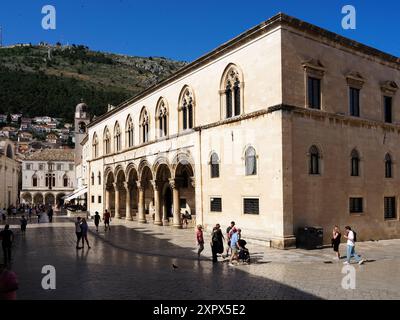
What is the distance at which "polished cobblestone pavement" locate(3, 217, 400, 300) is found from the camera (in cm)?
1109

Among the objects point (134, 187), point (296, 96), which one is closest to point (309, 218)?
point (296, 96)

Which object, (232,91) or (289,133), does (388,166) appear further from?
(232,91)

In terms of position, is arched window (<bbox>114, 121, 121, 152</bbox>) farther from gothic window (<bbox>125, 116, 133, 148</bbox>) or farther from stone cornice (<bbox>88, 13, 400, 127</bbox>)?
stone cornice (<bbox>88, 13, 400, 127</bbox>)

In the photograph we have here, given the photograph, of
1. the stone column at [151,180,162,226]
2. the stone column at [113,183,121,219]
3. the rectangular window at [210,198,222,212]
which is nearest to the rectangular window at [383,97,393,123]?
the rectangular window at [210,198,222,212]

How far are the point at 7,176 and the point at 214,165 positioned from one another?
5058cm

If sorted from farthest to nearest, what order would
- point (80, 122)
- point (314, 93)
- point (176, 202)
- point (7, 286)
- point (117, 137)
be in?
point (80, 122) < point (117, 137) < point (176, 202) < point (314, 93) < point (7, 286)

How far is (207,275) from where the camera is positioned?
1367 cm

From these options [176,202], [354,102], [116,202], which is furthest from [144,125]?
[354,102]

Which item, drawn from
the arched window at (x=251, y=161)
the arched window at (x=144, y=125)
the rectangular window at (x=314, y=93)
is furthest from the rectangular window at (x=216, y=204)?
the arched window at (x=144, y=125)

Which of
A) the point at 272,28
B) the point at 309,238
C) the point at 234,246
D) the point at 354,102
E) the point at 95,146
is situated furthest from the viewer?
the point at 95,146

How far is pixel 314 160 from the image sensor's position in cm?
2094

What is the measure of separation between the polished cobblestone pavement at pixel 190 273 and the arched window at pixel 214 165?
14.9 feet

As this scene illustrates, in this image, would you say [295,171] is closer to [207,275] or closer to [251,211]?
[251,211]

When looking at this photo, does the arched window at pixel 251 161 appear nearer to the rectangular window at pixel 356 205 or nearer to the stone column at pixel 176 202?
the rectangular window at pixel 356 205
